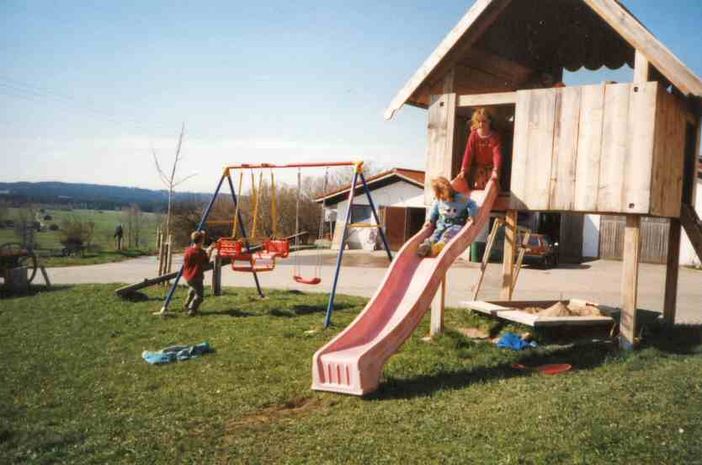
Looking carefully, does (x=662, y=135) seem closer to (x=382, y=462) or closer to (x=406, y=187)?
(x=382, y=462)

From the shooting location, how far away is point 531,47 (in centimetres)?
1273

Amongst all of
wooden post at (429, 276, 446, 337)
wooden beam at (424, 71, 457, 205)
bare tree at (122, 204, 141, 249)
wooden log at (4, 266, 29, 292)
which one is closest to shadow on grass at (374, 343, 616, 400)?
wooden post at (429, 276, 446, 337)

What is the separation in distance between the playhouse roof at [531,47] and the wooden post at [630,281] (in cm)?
213

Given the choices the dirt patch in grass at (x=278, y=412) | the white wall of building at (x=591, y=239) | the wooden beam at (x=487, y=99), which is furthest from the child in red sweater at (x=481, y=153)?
the white wall of building at (x=591, y=239)

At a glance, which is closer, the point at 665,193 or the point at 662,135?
the point at 662,135

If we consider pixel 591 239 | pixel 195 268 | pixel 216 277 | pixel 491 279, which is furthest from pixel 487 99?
pixel 591 239

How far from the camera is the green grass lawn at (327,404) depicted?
5180mm

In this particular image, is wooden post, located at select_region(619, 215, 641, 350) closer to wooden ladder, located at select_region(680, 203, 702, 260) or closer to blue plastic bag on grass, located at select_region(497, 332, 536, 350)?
blue plastic bag on grass, located at select_region(497, 332, 536, 350)

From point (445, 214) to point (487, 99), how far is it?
7.32 ft

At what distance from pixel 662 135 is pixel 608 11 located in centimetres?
206

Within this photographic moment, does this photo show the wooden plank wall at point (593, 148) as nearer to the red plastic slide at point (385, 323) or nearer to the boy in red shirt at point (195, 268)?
the red plastic slide at point (385, 323)

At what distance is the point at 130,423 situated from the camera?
6055 millimetres

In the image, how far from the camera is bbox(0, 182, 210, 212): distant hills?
4081 cm

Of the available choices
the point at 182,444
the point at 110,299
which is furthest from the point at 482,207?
the point at 110,299
